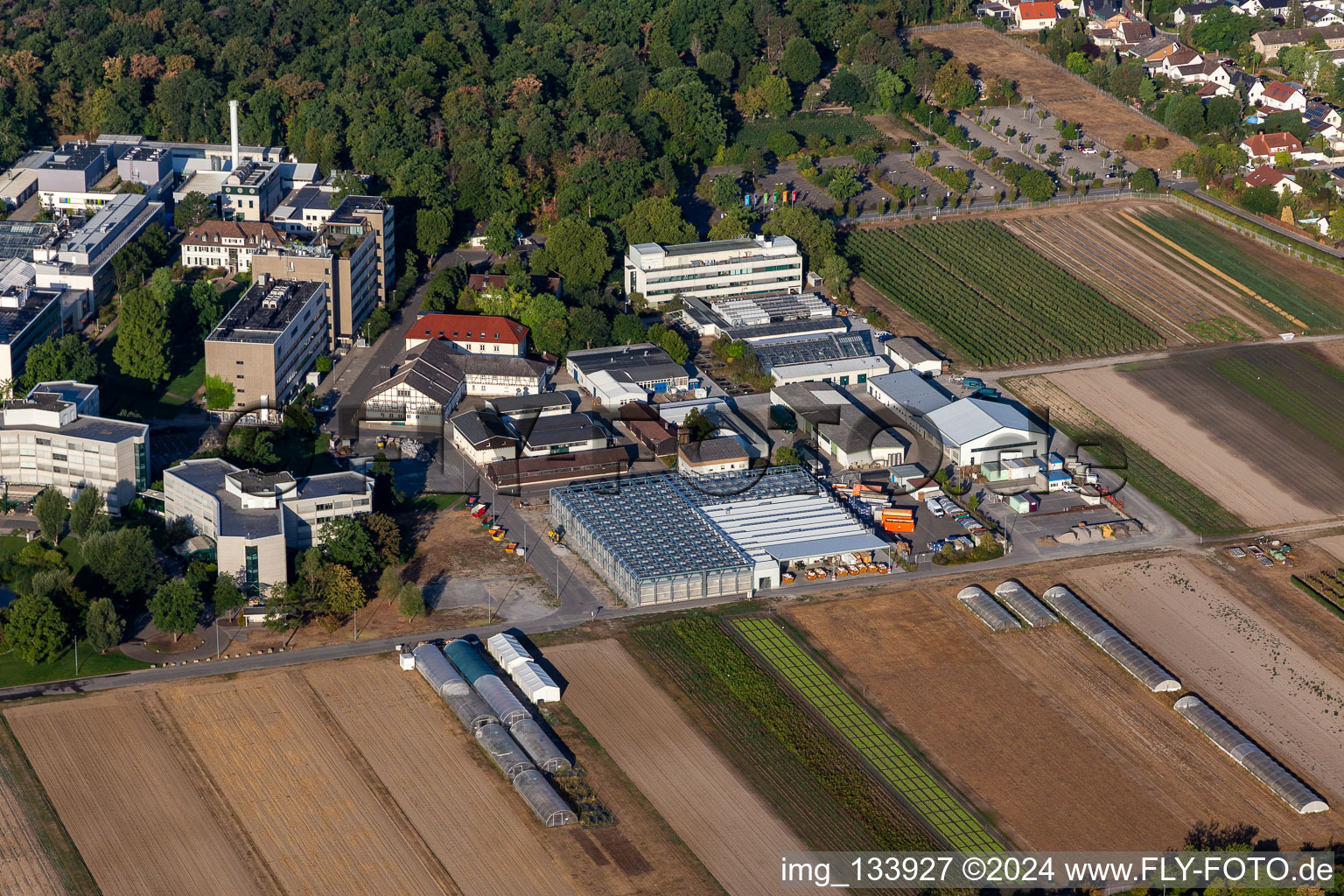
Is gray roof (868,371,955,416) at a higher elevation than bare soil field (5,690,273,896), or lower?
higher

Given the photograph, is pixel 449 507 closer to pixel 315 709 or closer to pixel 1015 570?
pixel 315 709

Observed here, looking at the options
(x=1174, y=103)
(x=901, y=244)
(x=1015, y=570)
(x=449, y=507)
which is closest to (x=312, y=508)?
(x=449, y=507)

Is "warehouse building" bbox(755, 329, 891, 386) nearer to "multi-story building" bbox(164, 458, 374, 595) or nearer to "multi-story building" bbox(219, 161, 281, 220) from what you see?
"multi-story building" bbox(164, 458, 374, 595)

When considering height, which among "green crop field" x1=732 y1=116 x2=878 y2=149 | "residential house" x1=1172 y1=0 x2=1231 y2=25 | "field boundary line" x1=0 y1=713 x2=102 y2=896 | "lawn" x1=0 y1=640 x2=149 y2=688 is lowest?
"lawn" x1=0 y1=640 x2=149 y2=688

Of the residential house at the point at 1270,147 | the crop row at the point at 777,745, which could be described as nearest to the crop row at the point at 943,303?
the residential house at the point at 1270,147

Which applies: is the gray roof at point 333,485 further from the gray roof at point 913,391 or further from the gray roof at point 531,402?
the gray roof at point 913,391

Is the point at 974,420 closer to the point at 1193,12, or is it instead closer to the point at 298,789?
the point at 298,789

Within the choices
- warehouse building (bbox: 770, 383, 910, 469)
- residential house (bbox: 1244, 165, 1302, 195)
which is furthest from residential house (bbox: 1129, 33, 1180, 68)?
warehouse building (bbox: 770, 383, 910, 469)
